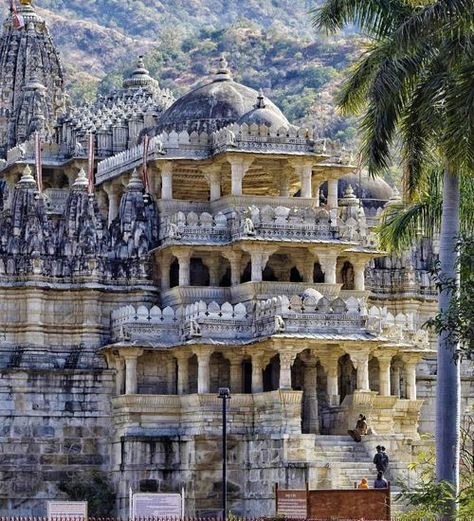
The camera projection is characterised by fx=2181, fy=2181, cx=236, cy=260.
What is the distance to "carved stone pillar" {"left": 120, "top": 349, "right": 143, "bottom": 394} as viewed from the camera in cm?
7144

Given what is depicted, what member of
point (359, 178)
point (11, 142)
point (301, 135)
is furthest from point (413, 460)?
point (11, 142)

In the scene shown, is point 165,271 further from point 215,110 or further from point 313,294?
point 313,294

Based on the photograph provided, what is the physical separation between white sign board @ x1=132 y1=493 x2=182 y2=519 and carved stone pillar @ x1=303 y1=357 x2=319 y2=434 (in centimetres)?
1580

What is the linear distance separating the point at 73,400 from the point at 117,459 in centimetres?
277

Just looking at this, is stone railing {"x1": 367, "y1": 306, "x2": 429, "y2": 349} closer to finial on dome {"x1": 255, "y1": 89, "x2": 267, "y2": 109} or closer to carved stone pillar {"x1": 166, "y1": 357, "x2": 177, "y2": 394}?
carved stone pillar {"x1": 166, "y1": 357, "x2": 177, "y2": 394}

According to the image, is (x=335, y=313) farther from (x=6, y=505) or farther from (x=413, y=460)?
(x=6, y=505)

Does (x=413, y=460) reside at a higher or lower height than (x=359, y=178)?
lower

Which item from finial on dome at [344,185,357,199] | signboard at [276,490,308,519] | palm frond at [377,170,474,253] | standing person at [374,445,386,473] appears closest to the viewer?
signboard at [276,490,308,519]

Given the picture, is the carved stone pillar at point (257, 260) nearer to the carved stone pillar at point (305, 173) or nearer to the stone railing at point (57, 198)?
the carved stone pillar at point (305, 173)

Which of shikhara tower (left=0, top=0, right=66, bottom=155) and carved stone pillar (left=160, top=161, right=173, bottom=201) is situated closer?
carved stone pillar (left=160, top=161, right=173, bottom=201)

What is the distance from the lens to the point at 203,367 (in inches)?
2778

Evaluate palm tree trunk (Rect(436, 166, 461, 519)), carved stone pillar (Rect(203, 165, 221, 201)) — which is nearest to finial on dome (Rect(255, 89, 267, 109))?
carved stone pillar (Rect(203, 165, 221, 201))

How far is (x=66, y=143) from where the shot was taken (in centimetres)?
9000

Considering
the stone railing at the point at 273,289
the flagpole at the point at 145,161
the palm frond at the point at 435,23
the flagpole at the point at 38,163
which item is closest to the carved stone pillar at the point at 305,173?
the stone railing at the point at 273,289
